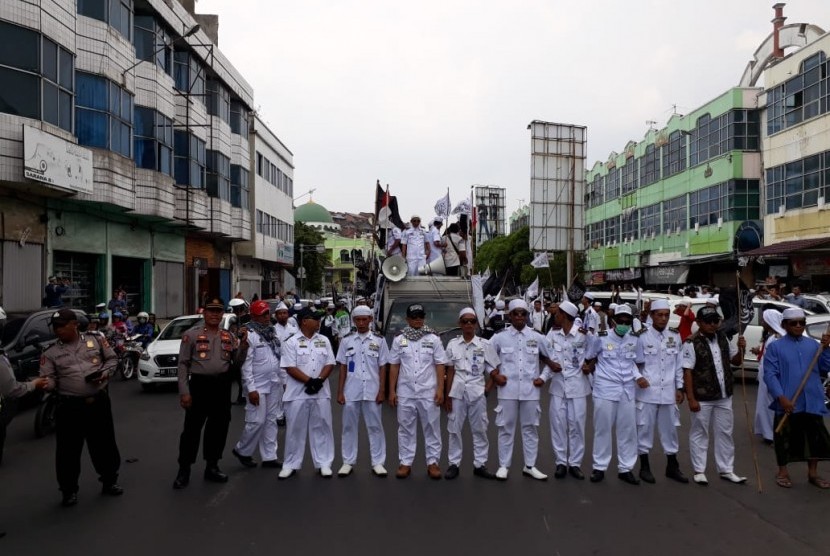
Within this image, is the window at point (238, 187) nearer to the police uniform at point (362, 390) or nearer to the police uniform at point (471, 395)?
the police uniform at point (362, 390)

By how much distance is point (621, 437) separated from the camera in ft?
22.2

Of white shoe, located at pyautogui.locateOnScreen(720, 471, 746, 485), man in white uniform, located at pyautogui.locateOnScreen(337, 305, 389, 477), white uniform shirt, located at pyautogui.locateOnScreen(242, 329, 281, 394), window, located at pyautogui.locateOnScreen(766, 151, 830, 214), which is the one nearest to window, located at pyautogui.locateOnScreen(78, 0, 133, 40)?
white uniform shirt, located at pyautogui.locateOnScreen(242, 329, 281, 394)

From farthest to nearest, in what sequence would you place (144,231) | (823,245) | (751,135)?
(751,135) < (144,231) < (823,245)

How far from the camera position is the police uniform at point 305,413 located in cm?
693

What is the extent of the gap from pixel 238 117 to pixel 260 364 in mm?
31967

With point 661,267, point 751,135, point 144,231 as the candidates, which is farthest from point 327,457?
point 661,267

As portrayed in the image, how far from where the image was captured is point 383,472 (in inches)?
268

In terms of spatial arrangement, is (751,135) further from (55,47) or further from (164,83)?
(55,47)

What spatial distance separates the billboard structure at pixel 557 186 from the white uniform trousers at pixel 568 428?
1520cm

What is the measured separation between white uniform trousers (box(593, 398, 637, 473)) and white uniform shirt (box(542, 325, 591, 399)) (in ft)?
1.14

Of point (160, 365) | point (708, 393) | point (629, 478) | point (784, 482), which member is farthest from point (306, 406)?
point (160, 365)

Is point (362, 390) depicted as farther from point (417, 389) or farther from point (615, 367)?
point (615, 367)

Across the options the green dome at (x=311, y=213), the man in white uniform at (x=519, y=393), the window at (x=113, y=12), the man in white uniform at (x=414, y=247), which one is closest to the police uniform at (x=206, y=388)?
the man in white uniform at (x=519, y=393)

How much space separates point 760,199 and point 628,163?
16.3 metres
